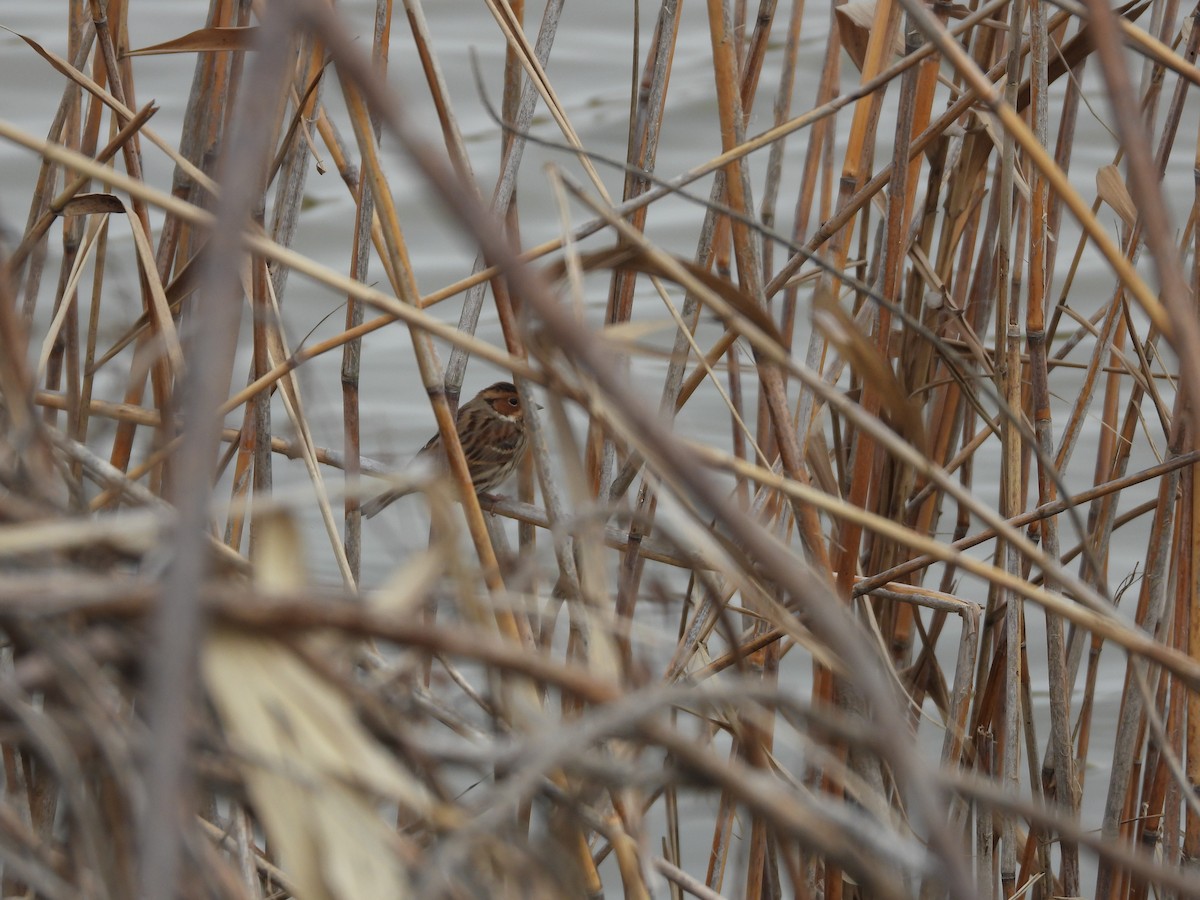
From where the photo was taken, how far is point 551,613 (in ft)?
1.81

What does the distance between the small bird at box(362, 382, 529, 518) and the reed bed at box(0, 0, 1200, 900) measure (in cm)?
49

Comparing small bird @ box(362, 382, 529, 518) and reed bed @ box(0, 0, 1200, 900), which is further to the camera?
small bird @ box(362, 382, 529, 518)

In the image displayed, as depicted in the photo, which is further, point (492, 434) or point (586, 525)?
point (492, 434)

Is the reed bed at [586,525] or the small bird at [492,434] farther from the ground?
the reed bed at [586,525]

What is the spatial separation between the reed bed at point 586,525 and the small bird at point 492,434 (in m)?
0.49

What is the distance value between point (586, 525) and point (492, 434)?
3025 millimetres

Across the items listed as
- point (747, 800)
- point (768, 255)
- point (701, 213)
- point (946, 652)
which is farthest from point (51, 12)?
point (747, 800)

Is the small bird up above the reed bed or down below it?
below

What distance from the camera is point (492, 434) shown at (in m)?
3.66

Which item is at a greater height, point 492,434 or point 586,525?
point 586,525

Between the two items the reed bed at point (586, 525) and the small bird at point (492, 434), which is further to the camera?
the small bird at point (492, 434)

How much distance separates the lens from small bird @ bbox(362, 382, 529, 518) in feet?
11.7

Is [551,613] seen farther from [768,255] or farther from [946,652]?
[946,652]

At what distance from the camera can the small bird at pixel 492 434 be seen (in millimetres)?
3568
